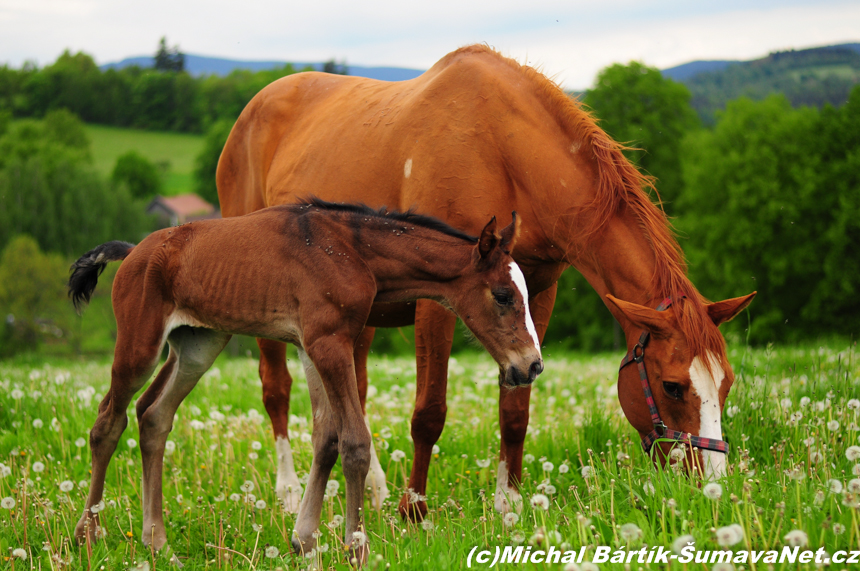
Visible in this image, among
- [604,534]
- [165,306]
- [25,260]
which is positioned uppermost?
[165,306]

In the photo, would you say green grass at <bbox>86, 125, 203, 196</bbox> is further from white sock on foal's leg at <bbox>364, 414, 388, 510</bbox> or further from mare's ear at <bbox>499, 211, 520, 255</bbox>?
mare's ear at <bbox>499, 211, 520, 255</bbox>

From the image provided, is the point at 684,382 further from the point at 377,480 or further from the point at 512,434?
the point at 377,480

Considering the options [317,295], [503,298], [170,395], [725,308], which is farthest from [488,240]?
[170,395]

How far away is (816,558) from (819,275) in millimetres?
30773

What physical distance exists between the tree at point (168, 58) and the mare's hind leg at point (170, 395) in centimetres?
8420

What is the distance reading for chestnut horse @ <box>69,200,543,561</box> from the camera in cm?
354

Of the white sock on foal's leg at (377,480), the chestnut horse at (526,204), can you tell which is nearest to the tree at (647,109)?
the chestnut horse at (526,204)

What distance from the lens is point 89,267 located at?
14.1 feet

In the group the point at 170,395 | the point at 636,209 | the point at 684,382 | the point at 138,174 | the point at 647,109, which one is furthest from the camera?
the point at 138,174

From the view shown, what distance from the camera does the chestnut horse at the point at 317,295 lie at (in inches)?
139

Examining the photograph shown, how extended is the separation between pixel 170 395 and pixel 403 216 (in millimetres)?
1864

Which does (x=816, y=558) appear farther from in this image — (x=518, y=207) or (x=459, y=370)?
(x=459, y=370)

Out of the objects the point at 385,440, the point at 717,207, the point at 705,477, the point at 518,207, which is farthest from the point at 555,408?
the point at 717,207

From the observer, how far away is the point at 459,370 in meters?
10.0
